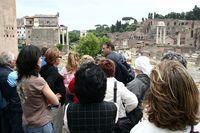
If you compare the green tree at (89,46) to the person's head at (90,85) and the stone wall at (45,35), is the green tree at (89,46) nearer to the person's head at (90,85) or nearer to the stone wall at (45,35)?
the stone wall at (45,35)

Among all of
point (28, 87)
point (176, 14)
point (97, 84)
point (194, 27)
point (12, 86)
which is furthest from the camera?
point (176, 14)

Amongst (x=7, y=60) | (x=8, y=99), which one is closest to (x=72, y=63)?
(x=7, y=60)

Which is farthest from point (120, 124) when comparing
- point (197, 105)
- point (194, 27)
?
point (194, 27)

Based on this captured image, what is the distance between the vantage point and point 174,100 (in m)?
2.21

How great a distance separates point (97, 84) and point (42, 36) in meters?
66.8

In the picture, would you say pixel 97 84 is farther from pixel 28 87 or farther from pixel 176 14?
pixel 176 14

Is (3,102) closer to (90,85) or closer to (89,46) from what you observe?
(90,85)

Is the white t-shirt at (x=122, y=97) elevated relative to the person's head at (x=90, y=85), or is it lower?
lower

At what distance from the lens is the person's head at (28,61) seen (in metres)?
4.00

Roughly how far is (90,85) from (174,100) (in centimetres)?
124

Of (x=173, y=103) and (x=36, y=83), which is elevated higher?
(x=173, y=103)

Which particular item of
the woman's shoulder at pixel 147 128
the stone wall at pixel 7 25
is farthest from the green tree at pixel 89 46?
the woman's shoulder at pixel 147 128

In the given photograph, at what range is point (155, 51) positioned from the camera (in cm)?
6600

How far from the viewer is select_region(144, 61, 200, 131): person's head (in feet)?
7.27
